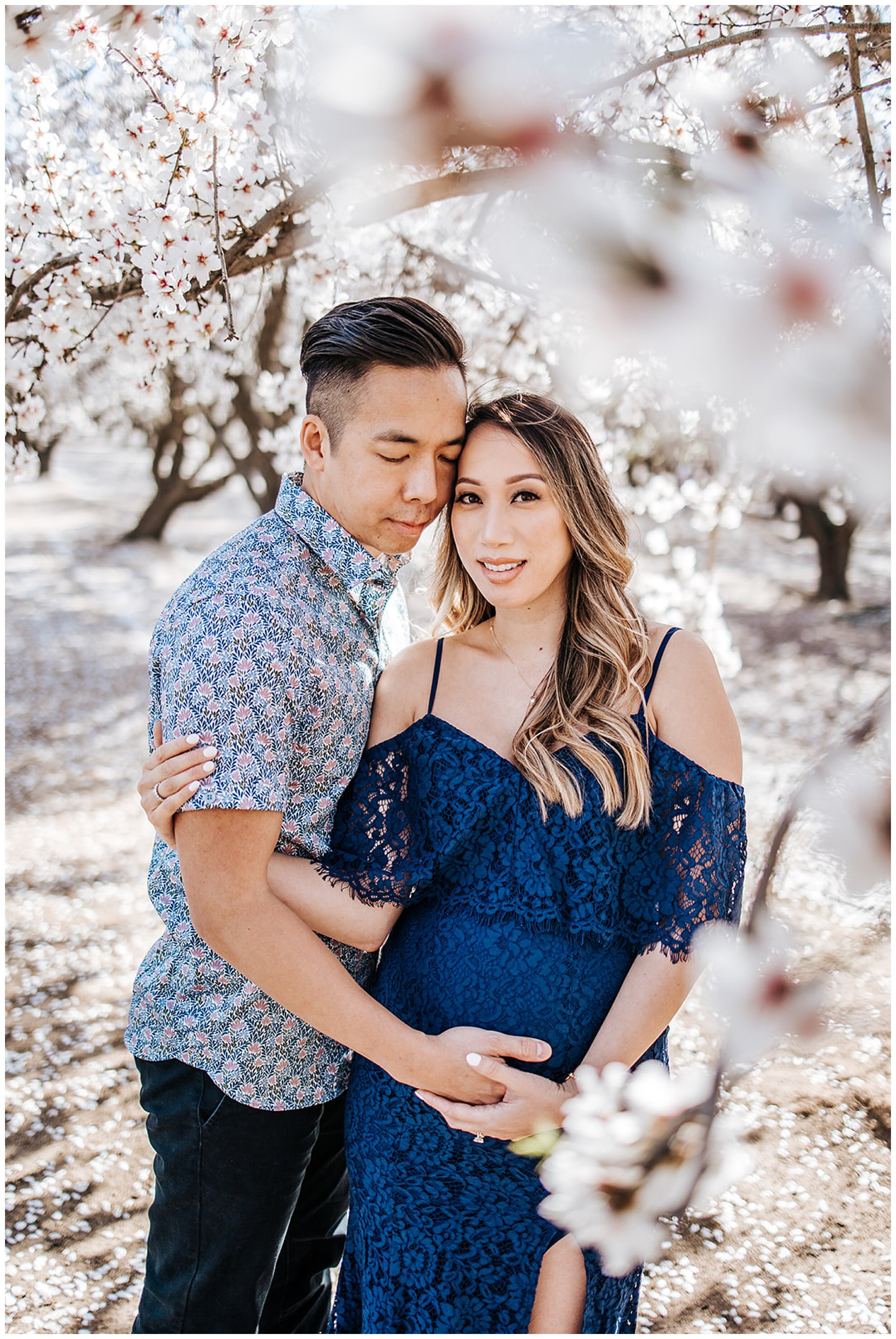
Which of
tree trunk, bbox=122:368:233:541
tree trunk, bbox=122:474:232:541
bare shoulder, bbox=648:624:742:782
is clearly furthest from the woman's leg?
tree trunk, bbox=122:474:232:541

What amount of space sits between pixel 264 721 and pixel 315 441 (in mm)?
566

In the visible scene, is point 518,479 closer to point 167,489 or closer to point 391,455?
point 391,455

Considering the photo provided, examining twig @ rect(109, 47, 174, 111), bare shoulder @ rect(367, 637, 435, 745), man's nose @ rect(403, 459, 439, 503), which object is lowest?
bare shoulder @ rect(367, 637, 435, 745)

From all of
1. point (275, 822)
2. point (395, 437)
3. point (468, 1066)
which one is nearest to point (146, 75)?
point (395, 437)

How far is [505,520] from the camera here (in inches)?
69.9

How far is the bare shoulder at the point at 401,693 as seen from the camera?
181 cm

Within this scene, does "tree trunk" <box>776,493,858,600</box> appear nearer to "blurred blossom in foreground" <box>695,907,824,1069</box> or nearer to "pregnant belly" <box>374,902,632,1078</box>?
"pregnant belly" <box>374,902,632,1078</box>

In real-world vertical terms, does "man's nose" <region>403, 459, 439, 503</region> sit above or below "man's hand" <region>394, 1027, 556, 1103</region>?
above

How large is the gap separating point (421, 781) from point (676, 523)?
6.28m

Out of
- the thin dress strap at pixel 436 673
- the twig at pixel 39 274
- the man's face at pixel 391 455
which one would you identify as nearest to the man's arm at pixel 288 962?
the thin dress strap at pixel 436 673

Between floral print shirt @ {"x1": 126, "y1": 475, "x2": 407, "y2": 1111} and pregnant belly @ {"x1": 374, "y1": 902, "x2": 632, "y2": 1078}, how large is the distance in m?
0.18

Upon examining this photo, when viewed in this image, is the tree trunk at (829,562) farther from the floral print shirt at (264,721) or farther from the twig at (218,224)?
the floral print shirt at (264,721)

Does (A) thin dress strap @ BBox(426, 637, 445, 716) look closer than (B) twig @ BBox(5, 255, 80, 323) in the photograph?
Yes

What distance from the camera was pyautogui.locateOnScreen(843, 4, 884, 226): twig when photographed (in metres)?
0.85
